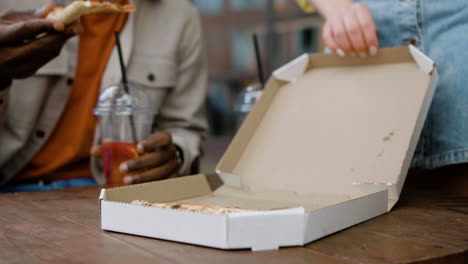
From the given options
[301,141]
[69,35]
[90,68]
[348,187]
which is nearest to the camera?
[348,187]

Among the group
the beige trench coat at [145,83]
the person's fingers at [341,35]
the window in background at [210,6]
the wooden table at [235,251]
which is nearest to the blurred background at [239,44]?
the window in background at [210,6]

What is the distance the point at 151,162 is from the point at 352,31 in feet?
1.73

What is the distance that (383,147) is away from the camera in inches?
38.1

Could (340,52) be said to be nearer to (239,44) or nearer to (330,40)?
(330,40)

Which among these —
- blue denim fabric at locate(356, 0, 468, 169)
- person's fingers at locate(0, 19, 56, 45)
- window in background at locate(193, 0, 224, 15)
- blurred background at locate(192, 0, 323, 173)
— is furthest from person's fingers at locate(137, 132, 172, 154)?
window in background at locate(193, 0, 224, 15)

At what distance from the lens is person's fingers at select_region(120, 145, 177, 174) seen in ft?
3.92

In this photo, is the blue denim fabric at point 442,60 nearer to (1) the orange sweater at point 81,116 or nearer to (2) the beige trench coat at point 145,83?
(2) the beige trench coat at point 145,83

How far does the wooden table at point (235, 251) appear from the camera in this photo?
61 cm

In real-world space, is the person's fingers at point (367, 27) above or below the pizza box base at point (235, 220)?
above

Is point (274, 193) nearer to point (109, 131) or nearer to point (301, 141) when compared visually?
point (301, 141)

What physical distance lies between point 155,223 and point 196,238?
67 mm

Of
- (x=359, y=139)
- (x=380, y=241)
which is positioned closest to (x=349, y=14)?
(x=359, y=139)

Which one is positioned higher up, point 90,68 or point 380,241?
point 90,68

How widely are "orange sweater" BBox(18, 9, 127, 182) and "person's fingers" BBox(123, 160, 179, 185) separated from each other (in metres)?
0.37
